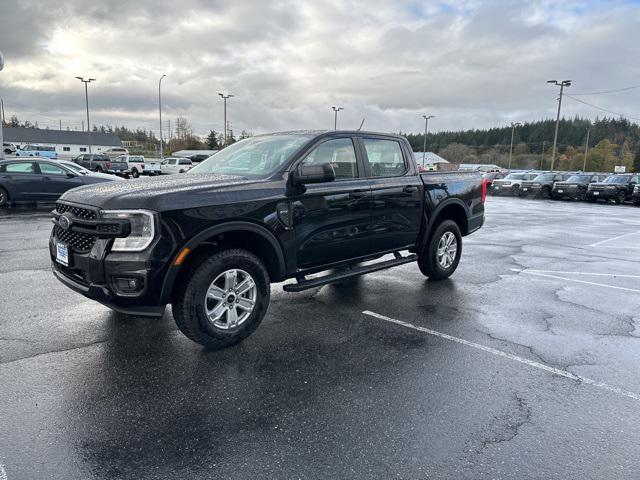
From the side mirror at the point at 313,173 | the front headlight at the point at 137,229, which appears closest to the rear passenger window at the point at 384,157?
the side mirror at the point at 313,173

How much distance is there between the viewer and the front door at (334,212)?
4488mm

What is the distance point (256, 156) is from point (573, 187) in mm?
27863

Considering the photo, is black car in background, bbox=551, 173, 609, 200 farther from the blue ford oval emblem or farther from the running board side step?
the blue ford oval emblem

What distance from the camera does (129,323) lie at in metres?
4.59

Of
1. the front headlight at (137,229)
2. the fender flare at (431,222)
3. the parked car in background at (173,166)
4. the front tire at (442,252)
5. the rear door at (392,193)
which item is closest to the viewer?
the front headlight at (137,229)

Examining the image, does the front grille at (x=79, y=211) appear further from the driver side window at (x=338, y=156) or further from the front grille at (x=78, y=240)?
the driver side window at (x=338, y=156)

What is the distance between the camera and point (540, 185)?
94.8 ft

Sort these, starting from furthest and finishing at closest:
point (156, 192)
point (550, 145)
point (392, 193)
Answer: point (550, 145)
point (392, 193)
point (156, 192)

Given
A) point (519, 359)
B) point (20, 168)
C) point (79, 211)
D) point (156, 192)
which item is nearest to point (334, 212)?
point (156, 192)

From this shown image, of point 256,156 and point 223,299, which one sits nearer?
point 223,299

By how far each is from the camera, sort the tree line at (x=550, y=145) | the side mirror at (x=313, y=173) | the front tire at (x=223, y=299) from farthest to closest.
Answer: the tree line at (x=550, y=145)
the side mirror at (x=313, y=173)
the front tire at (x=223, y=299)

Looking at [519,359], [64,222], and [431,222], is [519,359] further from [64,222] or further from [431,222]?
[64,222]

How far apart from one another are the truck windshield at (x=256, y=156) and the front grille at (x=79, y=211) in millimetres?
1424

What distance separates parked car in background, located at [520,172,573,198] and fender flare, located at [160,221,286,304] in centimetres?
2862
